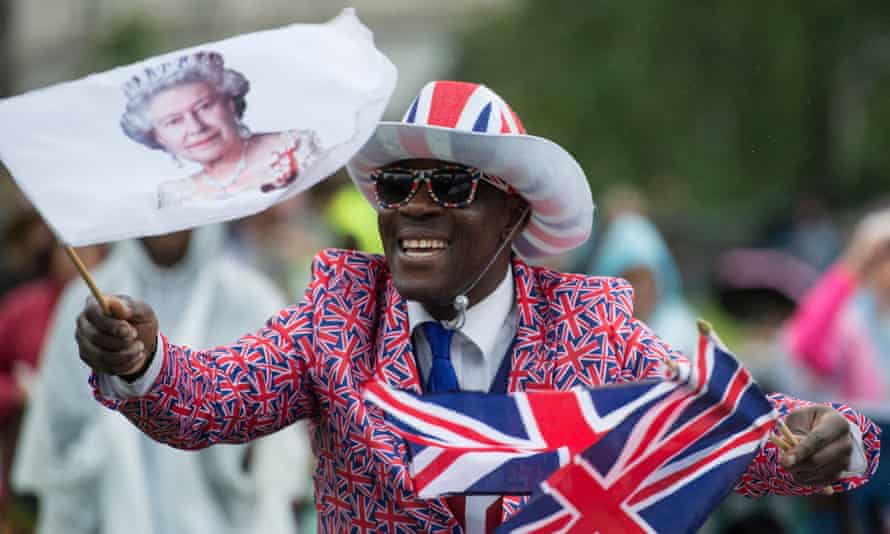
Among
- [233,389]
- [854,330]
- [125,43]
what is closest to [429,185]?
[233,389]

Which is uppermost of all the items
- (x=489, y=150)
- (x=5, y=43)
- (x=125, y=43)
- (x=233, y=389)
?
(x=489, y=150)

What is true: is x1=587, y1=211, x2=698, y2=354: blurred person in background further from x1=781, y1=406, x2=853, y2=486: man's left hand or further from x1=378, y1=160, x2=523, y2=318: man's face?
x1=781, y1=406, x2=853, y2=486: man's left hand

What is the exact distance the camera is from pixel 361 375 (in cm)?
454

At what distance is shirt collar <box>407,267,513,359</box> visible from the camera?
15.2 feet

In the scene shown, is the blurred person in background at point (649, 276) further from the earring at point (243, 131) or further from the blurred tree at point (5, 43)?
the blurred tree at point (5, 43)

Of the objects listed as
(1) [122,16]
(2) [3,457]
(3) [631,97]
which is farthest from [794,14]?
(1) [122,16]

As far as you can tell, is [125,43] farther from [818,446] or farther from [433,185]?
[818,446]

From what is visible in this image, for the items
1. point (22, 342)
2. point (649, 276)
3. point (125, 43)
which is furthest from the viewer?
point (125, 43)

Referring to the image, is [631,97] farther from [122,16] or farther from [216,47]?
[216,47]

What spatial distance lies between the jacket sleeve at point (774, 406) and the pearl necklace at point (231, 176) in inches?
39.4

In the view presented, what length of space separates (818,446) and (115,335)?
62.3 inches

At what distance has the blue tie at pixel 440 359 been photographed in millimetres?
4586

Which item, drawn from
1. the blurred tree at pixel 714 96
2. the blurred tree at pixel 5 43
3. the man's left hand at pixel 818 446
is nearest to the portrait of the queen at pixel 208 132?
the man's left hand at pixel 818 446

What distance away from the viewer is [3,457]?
31.4ft
